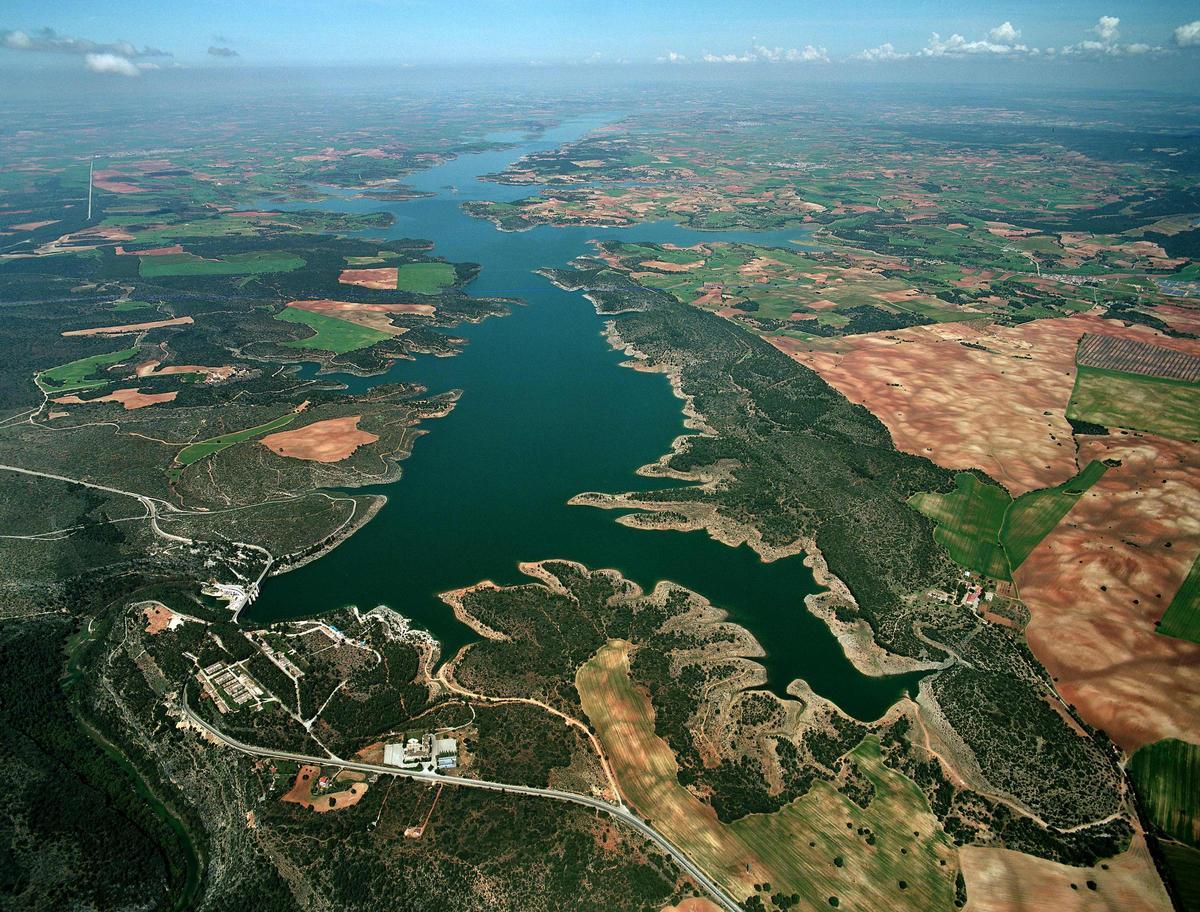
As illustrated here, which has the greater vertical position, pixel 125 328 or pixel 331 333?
pixel 331 333

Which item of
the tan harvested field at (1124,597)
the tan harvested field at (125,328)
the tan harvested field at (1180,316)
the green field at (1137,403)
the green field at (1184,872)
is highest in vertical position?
the tan harvested field at (1180,316)

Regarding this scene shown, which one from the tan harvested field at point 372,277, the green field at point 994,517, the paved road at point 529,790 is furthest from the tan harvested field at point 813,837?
the tan harvested field at point 372,277

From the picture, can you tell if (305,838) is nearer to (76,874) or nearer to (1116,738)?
(76,874)

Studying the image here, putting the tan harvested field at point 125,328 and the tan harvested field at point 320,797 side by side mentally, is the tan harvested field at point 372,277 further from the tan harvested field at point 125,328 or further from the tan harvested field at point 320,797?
the tan harvested field at point 320,797

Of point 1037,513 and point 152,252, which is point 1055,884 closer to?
point 1037,513

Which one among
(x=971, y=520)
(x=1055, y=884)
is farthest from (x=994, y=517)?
(x=1055, y=884)

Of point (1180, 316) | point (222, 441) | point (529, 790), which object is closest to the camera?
point (529, 790)
